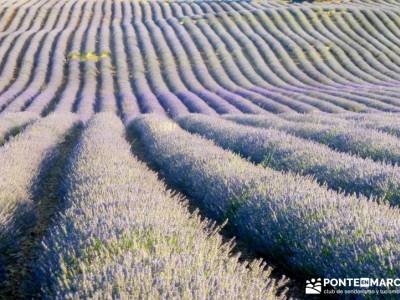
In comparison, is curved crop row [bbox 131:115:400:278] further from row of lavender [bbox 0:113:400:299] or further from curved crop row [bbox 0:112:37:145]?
curved crop row [bbox 0:112:37:145]

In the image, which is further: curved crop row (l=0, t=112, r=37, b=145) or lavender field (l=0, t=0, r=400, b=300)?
curved crop row (l=0, t=112, r=37, b=145)

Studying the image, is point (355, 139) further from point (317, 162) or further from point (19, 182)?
point (19, 182)

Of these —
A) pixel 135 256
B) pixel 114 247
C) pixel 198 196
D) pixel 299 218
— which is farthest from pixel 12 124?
pixel 135 256

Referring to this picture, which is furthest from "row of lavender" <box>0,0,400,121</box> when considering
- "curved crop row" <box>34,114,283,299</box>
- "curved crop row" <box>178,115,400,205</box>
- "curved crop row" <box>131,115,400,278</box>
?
"curved crop row" <box>34,114,283,299</box>

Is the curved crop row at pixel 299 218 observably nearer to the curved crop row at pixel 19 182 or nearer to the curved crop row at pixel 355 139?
the curved crop row at pixel 19 182

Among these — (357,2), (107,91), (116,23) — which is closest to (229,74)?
(107,91)

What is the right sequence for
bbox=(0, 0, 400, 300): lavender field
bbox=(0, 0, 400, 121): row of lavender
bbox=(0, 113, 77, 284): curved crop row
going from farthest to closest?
1. bbox=(0, 0, 400, 121): row of lavender
2. bbox=(0, 113, 77, 284): curved crop row
3. bbox=(0, 0, 400, 300): lavender field

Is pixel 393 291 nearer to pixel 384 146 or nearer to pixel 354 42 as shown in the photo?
pixel 384 146
